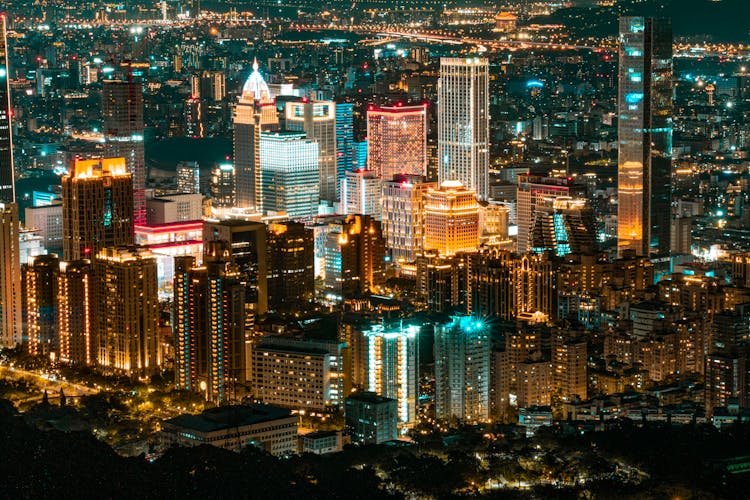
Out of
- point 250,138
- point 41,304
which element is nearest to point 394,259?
point 250,138

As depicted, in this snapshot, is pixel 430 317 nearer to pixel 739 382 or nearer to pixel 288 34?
pixel 739 382

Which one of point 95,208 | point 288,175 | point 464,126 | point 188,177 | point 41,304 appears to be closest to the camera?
point 41,304

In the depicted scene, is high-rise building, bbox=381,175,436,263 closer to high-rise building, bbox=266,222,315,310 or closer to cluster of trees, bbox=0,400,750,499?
high-rise building, bbox=266,222,315,310

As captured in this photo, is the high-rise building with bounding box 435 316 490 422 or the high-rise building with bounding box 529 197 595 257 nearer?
the high-rise building with bounding box 435 316 490 422

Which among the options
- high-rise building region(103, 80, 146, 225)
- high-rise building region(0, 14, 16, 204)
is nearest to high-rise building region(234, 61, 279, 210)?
high-rise building region(103, 80, 146, 225)

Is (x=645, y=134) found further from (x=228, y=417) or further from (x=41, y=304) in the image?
(x=228, y=417)

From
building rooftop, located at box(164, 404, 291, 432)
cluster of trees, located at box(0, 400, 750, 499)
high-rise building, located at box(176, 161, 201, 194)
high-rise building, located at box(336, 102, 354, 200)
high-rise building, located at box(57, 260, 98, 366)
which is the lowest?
cluster of trees, located at box(0, 400, 750, 499)
